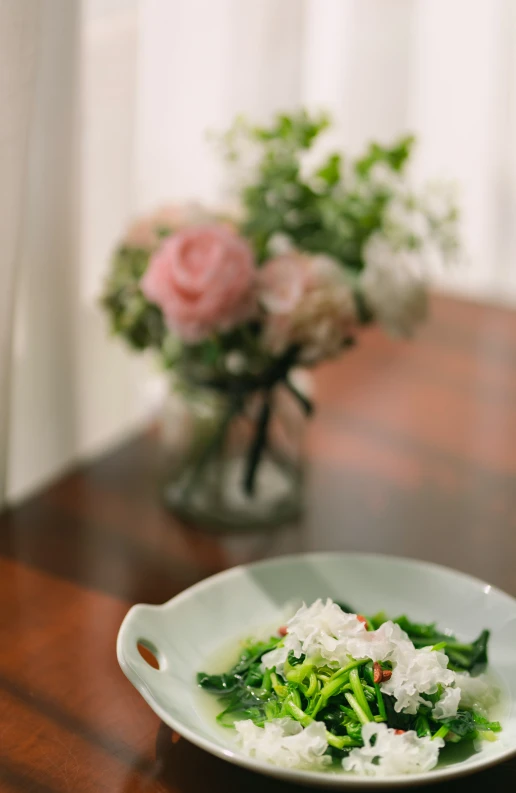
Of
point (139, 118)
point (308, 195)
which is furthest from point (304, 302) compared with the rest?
point (139, 118)

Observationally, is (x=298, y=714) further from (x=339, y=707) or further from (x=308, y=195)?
(x=308, y=195)

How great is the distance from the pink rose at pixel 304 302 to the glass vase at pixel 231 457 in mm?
117

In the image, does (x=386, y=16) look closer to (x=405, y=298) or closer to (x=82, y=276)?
(x=82, y=276)

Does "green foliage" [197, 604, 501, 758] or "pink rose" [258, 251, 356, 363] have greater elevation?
"pink rose" [258, 251, 356, 363]

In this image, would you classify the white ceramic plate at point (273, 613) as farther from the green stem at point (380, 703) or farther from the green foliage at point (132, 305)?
the green foliage at point (132, 305)

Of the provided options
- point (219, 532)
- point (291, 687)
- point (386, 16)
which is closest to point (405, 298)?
point (219, 532)

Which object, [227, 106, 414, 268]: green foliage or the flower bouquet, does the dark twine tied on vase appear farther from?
[227, 106, 414, 268]: green foliage

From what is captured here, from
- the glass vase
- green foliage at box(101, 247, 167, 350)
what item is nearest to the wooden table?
the glass vase

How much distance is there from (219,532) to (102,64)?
0.63 metres

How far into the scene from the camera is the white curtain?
1.18 metres

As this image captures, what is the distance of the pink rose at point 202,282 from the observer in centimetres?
103

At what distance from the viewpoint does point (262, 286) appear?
3.52ft

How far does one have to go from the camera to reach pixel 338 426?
148 cm

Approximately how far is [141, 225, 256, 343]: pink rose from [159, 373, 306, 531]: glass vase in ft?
0.45
